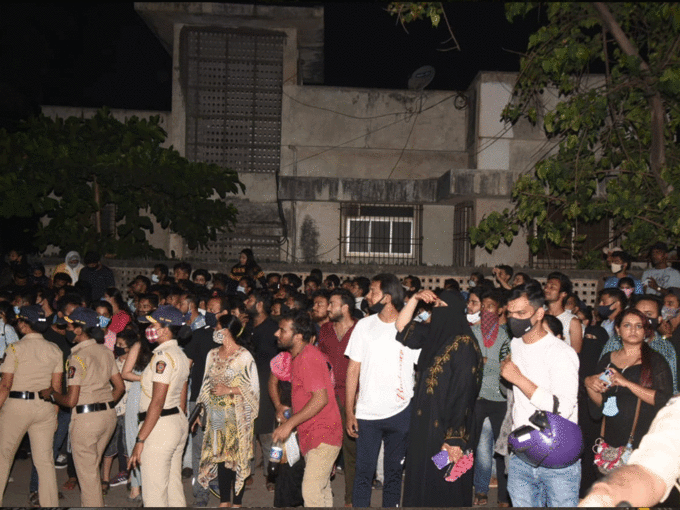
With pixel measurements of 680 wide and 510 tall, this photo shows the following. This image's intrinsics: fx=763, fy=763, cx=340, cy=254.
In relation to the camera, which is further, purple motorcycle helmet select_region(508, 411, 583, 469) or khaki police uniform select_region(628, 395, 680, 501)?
purple motorcycle helmet select_region(508, 411, 583, 469)

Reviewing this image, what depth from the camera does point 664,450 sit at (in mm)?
2521

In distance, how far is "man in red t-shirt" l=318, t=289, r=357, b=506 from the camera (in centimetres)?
765

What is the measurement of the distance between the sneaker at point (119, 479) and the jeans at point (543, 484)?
488 cm

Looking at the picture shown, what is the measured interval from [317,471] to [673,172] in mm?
5931

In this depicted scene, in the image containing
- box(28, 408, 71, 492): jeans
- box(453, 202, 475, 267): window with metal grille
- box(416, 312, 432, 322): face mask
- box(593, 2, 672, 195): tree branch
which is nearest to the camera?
box(416, 312, 432, 322): face mask

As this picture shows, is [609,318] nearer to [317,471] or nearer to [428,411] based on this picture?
[428,411]

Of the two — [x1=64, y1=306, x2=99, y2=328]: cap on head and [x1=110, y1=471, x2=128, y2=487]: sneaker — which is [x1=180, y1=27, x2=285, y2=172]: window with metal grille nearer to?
[x1=110, y1=471, x2=128, y2=487]: sneaker

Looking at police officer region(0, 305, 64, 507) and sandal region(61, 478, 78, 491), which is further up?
police officer region(0, 305, 64, 507)

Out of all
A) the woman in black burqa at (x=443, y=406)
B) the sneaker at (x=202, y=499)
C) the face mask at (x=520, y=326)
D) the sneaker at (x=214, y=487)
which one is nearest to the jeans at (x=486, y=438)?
the woman in black burqa at (x=443, y=406)

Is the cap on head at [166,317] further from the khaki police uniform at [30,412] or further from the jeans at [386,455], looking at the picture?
the jeans at [386,455]

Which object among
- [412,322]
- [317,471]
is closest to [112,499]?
[317,471]

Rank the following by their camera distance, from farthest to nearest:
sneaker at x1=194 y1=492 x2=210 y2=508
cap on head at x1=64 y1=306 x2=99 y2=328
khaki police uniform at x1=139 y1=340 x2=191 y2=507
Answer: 1. sneaker at x1=194 y1=492 x2=210 y2=508
2. cap on head at x1=64 y1=306 x2=99 y2=328
3. khaki police uniform at x1=139 y1=340 x2=191 y2=507

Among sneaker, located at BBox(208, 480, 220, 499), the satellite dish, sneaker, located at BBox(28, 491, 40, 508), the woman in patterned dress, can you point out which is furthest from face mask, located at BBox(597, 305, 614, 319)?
the satellite dish

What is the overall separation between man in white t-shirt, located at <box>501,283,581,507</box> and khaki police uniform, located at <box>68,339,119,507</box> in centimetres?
370
